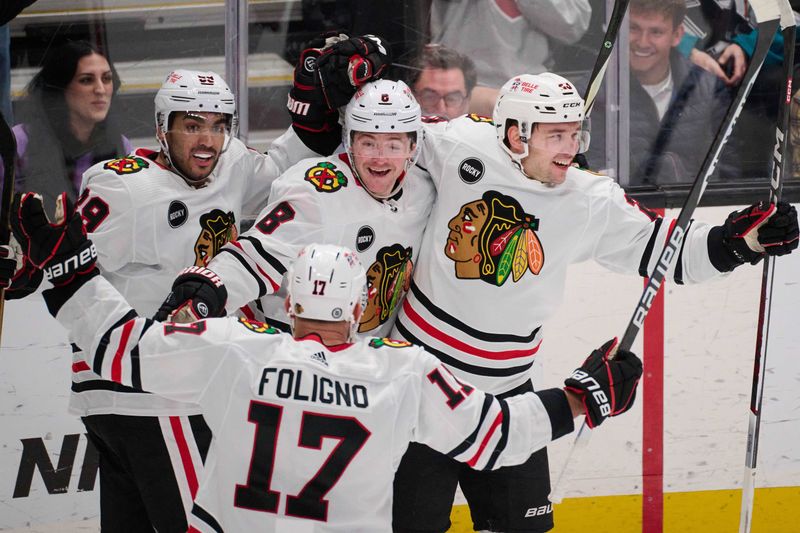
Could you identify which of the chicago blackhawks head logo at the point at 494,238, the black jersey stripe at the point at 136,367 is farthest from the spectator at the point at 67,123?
the black jersey stripe at the point at 136,367

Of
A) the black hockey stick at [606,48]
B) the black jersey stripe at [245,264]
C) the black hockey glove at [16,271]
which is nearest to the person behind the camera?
the black hockey glove at [16,271]

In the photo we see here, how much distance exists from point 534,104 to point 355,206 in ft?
1.61

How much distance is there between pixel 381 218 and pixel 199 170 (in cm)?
46

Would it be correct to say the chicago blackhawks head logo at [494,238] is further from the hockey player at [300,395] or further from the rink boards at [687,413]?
the rink boards at [687,413]

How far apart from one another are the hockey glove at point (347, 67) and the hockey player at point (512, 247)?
24 centimetres

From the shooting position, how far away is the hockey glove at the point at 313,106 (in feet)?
10.0

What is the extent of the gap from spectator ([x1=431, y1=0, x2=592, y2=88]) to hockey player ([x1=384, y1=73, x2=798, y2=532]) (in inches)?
28.1

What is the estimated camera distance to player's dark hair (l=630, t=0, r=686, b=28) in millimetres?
3866

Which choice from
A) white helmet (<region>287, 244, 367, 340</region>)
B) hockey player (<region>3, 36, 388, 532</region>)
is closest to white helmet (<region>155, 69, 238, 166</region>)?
hockey player (<region>3, 36, 388, 532</region>)

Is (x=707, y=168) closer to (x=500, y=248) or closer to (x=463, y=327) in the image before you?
(x=500, y=248)

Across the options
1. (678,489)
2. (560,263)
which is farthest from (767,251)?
(678,489)

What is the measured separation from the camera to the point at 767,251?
9.71 feet

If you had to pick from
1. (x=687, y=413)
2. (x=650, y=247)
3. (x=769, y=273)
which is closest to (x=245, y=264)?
(x=650, y=247)

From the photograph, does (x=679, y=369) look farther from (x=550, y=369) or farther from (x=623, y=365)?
(x=623, y=365)
